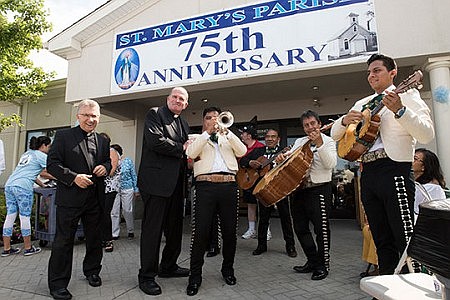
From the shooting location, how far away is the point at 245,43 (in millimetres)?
5523

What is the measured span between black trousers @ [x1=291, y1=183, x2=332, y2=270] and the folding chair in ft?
6.92

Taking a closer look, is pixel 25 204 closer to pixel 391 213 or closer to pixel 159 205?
pixel 159 205

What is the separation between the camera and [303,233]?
3422mm

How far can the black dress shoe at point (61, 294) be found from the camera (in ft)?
8.98

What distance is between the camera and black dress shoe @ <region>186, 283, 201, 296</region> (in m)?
2.82

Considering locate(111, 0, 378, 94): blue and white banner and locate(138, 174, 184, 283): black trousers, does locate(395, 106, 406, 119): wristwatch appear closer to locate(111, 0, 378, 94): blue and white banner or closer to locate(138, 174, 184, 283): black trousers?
locate(138, 174, 184, 283): black trousers

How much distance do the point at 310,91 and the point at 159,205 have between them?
5.76 m

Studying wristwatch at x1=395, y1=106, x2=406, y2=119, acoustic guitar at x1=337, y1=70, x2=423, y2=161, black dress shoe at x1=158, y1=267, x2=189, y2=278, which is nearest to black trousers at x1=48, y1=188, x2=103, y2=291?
black dress shoe at x1=158, y1=267, x2=189, y2=278

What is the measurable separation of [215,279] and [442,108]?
4.34 metres

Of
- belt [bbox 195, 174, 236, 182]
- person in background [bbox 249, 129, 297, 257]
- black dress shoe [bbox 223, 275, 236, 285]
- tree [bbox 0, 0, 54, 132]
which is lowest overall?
black dress shoe [bbox 223, 275, 236, 285]

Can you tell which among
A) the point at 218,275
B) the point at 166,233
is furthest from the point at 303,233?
the point at 166,233

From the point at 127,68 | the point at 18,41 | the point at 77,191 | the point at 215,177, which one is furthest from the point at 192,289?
the point at 18,41

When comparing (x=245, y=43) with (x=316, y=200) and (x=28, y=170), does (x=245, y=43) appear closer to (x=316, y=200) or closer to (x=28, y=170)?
(x=316, y=200)

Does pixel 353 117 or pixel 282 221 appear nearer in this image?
pixel 353 117
